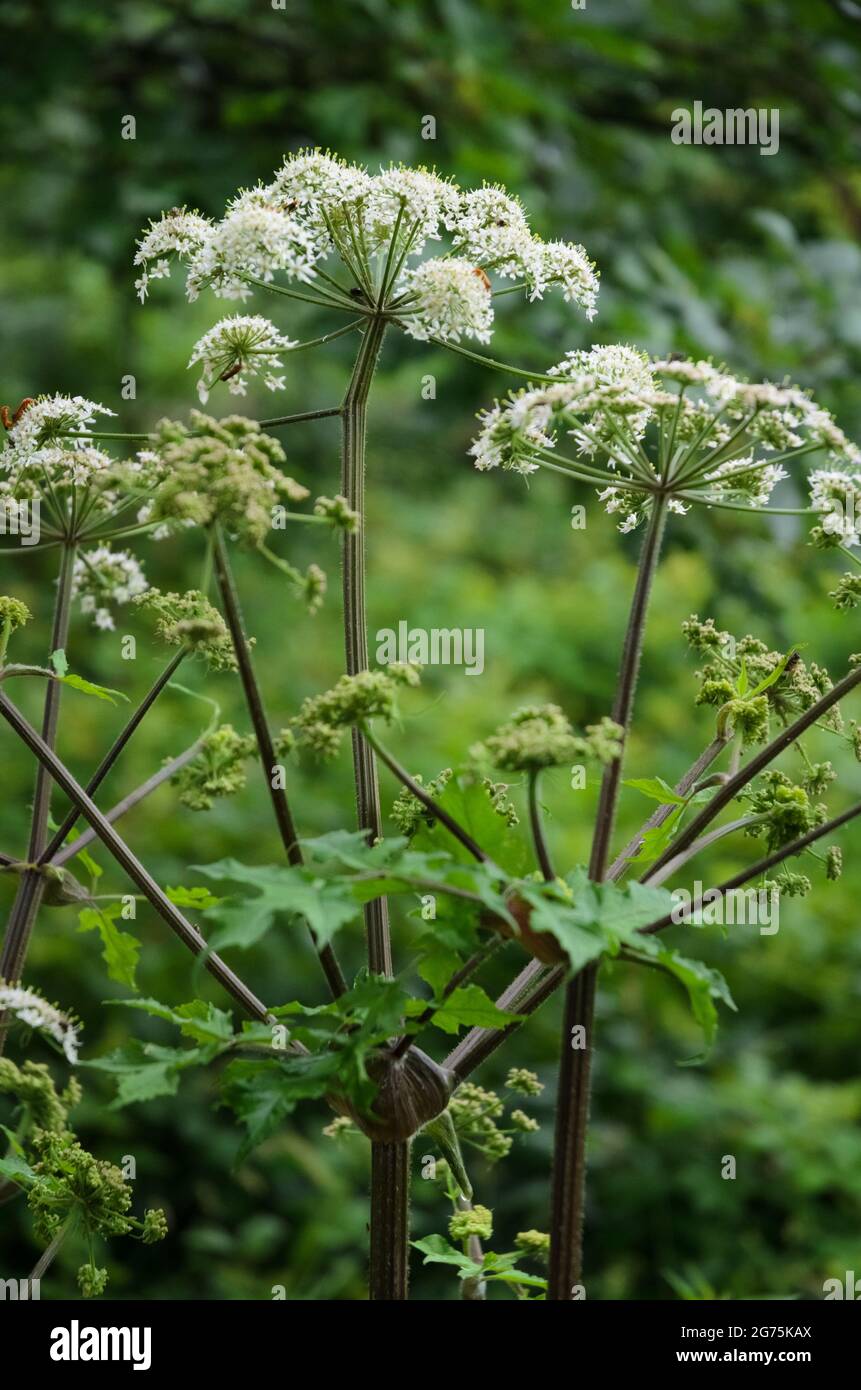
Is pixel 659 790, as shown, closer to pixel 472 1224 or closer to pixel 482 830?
pixel 482 830

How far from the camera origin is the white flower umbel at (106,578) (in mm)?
1642

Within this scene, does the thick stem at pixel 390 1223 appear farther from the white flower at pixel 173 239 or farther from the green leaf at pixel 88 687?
the white flower at pixel 173 239

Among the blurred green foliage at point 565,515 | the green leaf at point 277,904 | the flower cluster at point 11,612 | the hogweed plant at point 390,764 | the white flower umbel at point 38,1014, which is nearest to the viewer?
the green leaf at point 277,904

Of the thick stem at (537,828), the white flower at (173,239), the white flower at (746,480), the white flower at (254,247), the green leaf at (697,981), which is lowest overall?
the green leaf at (697,981)

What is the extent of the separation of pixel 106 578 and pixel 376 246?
49 cm

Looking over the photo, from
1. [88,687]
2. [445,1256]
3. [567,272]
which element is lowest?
[445,1256]

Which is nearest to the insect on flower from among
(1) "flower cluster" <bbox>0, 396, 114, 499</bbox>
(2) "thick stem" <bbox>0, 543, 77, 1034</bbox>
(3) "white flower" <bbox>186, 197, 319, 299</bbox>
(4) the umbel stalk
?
(1) "flower cluster" <bbox>0, 396, 114, 499</bbox>

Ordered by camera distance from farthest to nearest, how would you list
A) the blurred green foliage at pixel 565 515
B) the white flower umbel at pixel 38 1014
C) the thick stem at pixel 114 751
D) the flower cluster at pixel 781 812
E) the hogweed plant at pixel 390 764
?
1. the blurred green foliage at pixel 565 515
2. the thick stem at pixel 114 751
3. the flower cluster at pixel 781 812
4. the white flower umbel at pixel 38 1014
5. the hogweed plant at pixel 390 764

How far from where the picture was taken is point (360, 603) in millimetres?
1495

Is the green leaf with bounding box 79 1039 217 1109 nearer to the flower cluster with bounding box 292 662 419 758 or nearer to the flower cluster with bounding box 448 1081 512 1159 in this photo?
the flower cluster with bounding box 292 662 419 758

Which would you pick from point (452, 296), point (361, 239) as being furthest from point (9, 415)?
point (452, 296)

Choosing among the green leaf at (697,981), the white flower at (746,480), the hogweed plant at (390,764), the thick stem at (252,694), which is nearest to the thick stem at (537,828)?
the hogweed plant at (390,764)

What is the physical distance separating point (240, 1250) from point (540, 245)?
4.06 meters
